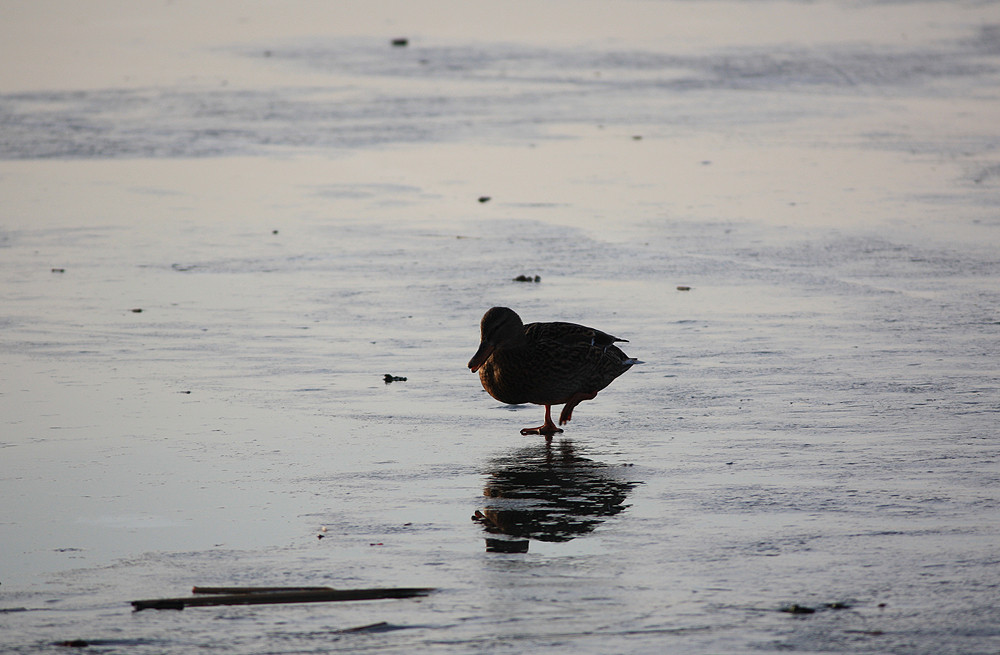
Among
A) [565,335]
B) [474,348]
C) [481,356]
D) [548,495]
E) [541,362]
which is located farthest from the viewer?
[474,348]

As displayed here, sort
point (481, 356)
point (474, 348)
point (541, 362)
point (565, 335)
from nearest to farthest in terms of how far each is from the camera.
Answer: point (481, 356) < point (541, 362) < point (565, 335) < point (474, 348)

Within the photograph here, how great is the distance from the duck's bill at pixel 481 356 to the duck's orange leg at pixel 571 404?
0.51 metres

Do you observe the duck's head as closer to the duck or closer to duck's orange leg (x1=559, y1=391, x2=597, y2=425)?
the duck

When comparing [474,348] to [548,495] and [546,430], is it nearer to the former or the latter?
[546,430]

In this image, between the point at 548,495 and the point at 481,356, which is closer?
the point at 548,495

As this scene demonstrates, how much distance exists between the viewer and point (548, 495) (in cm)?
589

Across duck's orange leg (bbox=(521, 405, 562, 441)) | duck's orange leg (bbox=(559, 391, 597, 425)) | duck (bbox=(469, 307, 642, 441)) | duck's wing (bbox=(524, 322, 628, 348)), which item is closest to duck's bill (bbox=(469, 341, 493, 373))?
duck (bbox=(469, 307, 642, 441))

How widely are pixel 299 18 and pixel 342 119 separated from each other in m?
11.6

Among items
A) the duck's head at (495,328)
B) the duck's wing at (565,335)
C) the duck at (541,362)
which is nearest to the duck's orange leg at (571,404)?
the duck at (541,362)

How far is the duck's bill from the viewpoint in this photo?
6816 millimetres

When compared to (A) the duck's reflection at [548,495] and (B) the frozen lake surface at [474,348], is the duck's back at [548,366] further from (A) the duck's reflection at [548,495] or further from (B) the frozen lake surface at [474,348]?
(A) the duck's reflection at [548,495]

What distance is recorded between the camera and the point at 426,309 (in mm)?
9617

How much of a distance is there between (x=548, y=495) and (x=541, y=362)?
127cm

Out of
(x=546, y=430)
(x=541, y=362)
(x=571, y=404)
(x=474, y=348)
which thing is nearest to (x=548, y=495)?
(x=546, y=430)
